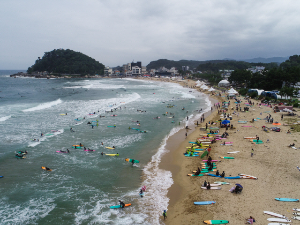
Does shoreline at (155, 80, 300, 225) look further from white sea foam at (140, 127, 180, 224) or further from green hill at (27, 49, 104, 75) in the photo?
green hill at (27, 49, 104, 75)

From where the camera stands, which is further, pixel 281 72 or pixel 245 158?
pixel 281 72

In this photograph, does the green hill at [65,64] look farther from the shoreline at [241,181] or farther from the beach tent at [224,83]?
the shoreline at [241,181]

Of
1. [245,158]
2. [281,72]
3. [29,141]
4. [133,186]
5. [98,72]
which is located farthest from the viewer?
[98,72]

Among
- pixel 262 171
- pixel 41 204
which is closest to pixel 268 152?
pixel 262 171

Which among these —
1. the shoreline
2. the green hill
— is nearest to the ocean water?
the shoreline

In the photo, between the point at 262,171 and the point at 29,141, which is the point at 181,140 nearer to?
the point at 262,171
